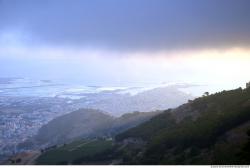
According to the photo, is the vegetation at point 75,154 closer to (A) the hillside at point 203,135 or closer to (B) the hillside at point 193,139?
(B) the hillside at point 193,139

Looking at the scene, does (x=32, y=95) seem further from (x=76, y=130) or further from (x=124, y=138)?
(x=124, y=138)

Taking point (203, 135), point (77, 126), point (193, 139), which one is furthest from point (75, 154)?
point (77, 126)

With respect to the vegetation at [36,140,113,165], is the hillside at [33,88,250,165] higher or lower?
higher

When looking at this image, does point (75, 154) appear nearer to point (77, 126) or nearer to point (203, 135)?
point (203, 135)

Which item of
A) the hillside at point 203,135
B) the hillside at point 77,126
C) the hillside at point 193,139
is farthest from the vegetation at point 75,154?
the hillside at point 77,126

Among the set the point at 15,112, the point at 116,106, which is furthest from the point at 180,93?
the point at 15,112

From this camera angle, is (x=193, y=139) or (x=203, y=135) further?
(x=193, y=139)

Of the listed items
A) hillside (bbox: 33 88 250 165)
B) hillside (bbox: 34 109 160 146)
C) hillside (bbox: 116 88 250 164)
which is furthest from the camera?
hillside (bbox: 34 109 160 146)

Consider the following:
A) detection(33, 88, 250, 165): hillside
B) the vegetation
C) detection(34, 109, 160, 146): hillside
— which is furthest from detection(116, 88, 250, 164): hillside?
detection(34, 109, 160, 146): hillside

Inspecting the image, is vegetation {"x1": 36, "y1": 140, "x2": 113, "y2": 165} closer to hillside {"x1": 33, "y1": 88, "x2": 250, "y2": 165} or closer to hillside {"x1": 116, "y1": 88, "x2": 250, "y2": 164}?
hillside {"x1": 33, "y1": 88, "x2": 250, "y2": 165}
